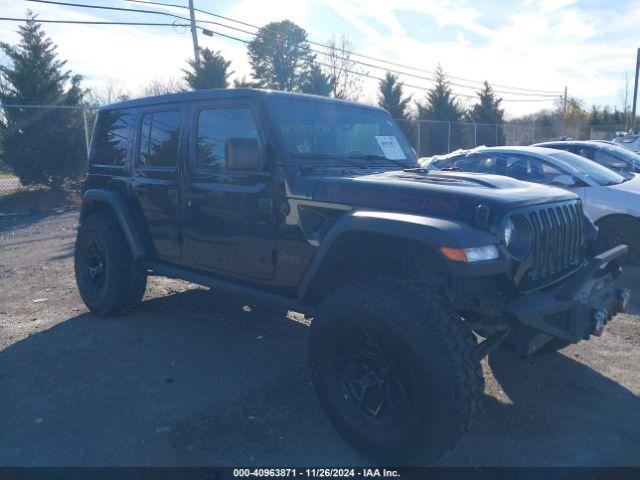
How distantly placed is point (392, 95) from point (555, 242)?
24.3 metres

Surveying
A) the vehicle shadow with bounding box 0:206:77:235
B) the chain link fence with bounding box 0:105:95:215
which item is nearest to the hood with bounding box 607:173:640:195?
the vehicle shadow with bounding box 0:206:77:235

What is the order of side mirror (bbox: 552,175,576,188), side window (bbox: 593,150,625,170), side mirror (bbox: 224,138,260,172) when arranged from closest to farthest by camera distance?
side mirror (bbox: 224,138,260,172) < side mirror (bbox: 552,175,576,188) < side window (bbox: 593,150,625,170)

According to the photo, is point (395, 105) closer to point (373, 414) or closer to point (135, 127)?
point (135, 127)

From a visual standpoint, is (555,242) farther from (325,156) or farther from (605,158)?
(605,158)

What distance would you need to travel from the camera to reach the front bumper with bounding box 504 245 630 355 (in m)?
2.76

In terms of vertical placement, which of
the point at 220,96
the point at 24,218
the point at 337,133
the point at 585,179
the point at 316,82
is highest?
the point at 316,82

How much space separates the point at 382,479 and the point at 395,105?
984 inches

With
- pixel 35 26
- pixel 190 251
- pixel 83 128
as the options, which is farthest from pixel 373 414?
pixel 35 26

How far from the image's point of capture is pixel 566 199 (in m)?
3.48

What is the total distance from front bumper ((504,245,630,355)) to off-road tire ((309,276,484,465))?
0.32 m

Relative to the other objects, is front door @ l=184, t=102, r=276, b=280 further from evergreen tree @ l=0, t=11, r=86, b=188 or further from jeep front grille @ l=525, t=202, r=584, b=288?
evergreen tree @ l=0, t=11, r=86, b=188

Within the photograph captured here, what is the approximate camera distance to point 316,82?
27.1 m

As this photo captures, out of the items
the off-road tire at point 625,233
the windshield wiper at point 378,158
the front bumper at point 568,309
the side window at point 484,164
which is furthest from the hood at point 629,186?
the front bumper at point 568,309

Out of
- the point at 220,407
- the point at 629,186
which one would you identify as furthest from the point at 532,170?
the point at 220,407
